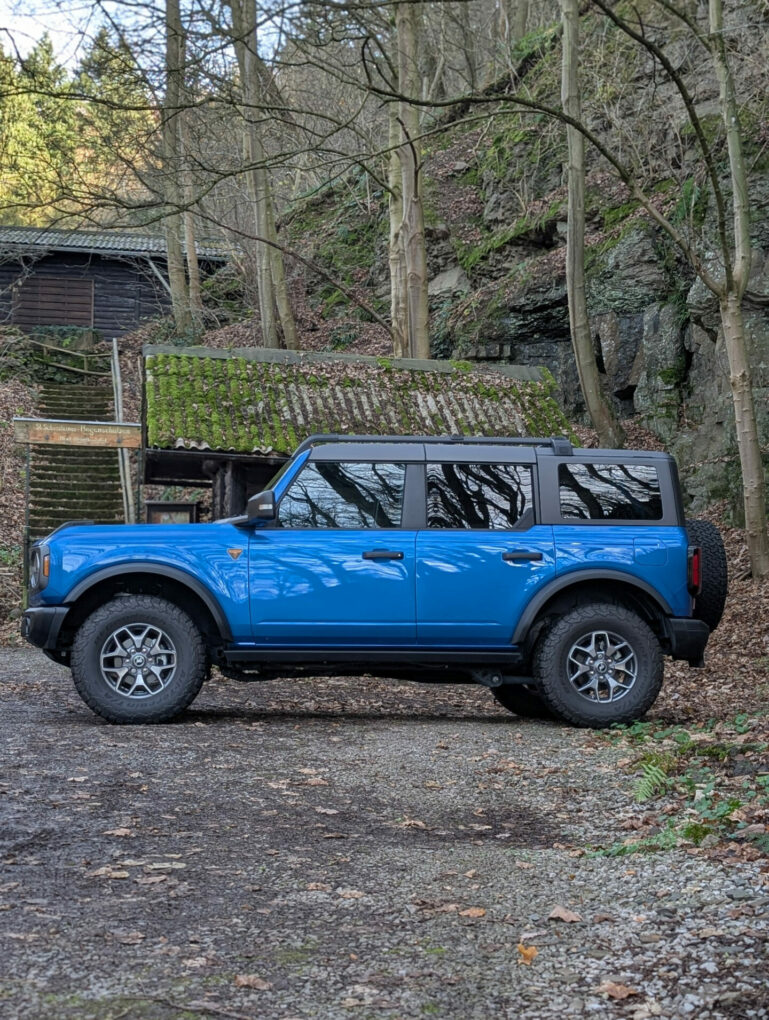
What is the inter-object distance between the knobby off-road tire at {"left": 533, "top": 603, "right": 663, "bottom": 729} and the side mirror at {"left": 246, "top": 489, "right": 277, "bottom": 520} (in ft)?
7.83

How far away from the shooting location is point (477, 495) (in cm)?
901

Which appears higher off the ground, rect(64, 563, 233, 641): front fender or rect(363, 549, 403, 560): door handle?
rect(363, 549, 403, 560): door handle

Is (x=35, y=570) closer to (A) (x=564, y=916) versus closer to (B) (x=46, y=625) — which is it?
(B) (x=46, y=625)

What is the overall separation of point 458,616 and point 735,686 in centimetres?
401

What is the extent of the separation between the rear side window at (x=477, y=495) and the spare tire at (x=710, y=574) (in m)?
1.41

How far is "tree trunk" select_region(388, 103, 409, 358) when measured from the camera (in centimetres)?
2017

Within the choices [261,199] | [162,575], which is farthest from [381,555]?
[261,199]

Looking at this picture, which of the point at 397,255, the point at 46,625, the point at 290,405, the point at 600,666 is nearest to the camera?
the point at 46,625

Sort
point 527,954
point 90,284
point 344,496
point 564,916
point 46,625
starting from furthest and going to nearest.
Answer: point 90,284 → point 344,496 → point 46,625 → point 564,916 → point 527,954

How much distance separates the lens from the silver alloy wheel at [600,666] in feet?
28.8

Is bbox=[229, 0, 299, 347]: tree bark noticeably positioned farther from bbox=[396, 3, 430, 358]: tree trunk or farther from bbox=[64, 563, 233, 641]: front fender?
bbox=[64, 563, 233, 641]: front fender

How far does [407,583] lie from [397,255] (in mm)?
12777

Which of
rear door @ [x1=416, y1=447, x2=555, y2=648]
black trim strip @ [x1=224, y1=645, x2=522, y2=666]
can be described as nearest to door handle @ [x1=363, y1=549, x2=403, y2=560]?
rear door @ [x1=416, y1=447, x2=555, y2=648]

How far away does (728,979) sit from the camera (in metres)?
3.44
